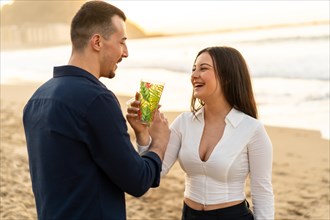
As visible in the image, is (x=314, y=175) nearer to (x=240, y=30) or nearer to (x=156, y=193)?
(x=156, y=193)

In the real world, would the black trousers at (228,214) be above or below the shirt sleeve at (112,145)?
below

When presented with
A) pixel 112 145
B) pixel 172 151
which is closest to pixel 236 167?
pixel 172 151

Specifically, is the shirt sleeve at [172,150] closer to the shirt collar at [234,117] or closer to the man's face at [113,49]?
the shirt collar at [234,117]

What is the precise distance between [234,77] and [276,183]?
4657mm

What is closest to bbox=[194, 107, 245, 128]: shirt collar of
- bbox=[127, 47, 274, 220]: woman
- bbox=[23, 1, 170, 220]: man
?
bbox=[127, 47, 274, 220]: woman

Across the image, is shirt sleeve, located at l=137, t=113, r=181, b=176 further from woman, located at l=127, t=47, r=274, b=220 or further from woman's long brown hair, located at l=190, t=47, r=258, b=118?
woman's long brown hair, located at l=190, t=47, r=258, b=118

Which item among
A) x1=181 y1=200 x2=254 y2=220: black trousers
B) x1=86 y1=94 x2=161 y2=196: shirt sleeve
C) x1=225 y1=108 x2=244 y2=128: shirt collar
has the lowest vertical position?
x1=181 y1=200 x2=254 y2=220: black trousers

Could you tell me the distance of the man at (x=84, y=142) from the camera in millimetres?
1682

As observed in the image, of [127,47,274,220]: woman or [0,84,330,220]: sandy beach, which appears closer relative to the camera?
[127,47,274,220]: woman

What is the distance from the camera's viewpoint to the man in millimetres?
1682

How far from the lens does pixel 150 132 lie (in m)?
2.08

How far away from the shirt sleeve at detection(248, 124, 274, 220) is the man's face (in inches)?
33.0

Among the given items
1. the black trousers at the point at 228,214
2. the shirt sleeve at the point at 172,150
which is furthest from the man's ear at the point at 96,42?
the black trousers at the point at 228,214

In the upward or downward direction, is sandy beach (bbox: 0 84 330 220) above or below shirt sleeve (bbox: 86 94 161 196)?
below
